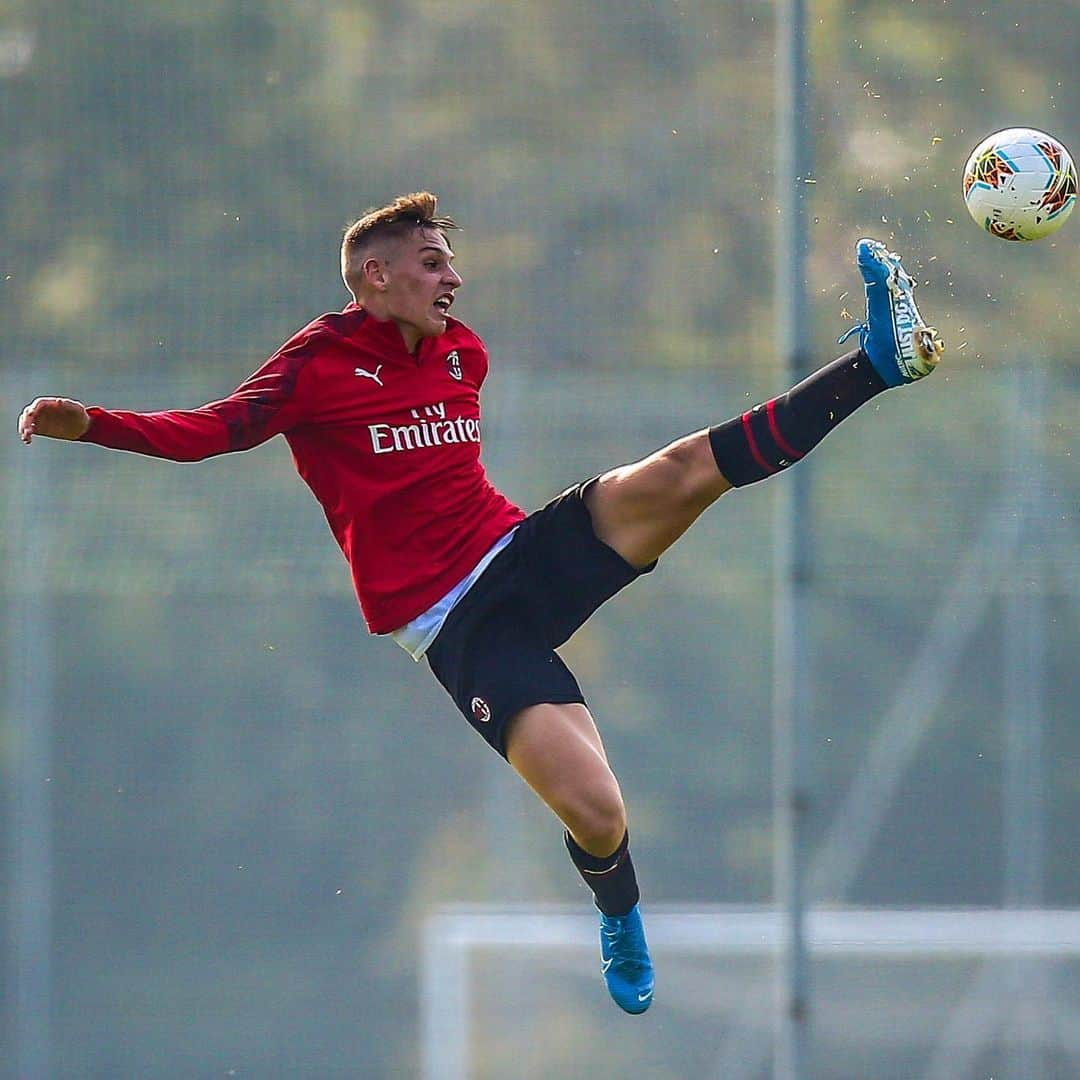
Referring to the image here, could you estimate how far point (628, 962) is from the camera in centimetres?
379

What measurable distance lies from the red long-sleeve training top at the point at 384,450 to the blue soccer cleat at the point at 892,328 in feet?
2.56

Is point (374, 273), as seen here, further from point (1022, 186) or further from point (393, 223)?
point (1022, 186)

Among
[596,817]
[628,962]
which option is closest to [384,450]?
[596,817]

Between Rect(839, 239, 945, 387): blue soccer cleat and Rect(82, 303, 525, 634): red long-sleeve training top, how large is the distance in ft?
2.56

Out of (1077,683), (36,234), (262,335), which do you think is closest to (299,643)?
(262,335)

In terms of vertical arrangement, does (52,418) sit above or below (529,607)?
above

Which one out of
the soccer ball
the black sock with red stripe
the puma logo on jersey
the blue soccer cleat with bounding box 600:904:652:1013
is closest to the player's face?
the puma logo on jersey

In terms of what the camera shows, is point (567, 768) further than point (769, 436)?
No

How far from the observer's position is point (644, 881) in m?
5.10

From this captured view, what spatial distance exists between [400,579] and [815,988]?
1.84m

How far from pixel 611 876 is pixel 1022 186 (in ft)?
4.87

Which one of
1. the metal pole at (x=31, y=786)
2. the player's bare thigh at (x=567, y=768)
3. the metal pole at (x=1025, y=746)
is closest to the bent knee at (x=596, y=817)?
the player's bare thigh at (x=567, y=768)

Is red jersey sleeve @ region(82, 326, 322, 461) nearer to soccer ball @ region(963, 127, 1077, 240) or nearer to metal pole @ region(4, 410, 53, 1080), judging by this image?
soccer ball @ region(963, 127, 1077, 240)

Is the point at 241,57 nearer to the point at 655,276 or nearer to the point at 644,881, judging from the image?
the point at 655,276
